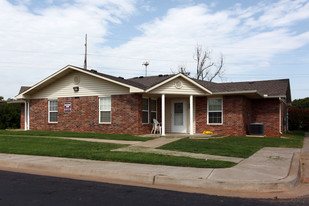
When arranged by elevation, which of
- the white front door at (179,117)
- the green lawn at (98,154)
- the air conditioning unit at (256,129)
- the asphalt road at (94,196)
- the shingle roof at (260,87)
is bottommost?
the asphalt road at (94,196)

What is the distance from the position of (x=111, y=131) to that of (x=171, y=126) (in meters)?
4.10

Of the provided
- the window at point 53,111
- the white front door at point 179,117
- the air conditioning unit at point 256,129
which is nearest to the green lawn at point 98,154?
the window at point 53,111

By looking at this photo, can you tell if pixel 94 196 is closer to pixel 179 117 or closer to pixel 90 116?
pixel 90 116

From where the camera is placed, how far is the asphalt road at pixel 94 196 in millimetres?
5453

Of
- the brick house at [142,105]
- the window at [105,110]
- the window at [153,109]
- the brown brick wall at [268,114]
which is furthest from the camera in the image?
the brown brick wall at [268,114]

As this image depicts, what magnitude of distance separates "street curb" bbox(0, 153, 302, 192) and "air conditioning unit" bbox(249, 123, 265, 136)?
31.8ft

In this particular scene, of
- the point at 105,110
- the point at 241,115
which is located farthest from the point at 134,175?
the point at 241,115

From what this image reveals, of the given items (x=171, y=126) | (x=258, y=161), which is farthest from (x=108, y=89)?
(x=258, y=161)

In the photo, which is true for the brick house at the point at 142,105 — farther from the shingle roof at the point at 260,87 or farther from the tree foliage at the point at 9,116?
the tree foliage at the point at 9,116

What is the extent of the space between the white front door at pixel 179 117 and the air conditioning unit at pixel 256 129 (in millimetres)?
4180

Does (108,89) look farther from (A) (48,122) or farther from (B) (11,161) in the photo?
(B) (11,161)

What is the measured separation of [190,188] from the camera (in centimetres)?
669

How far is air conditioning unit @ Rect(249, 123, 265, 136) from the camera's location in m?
19.2

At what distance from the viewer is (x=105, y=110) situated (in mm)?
18750
